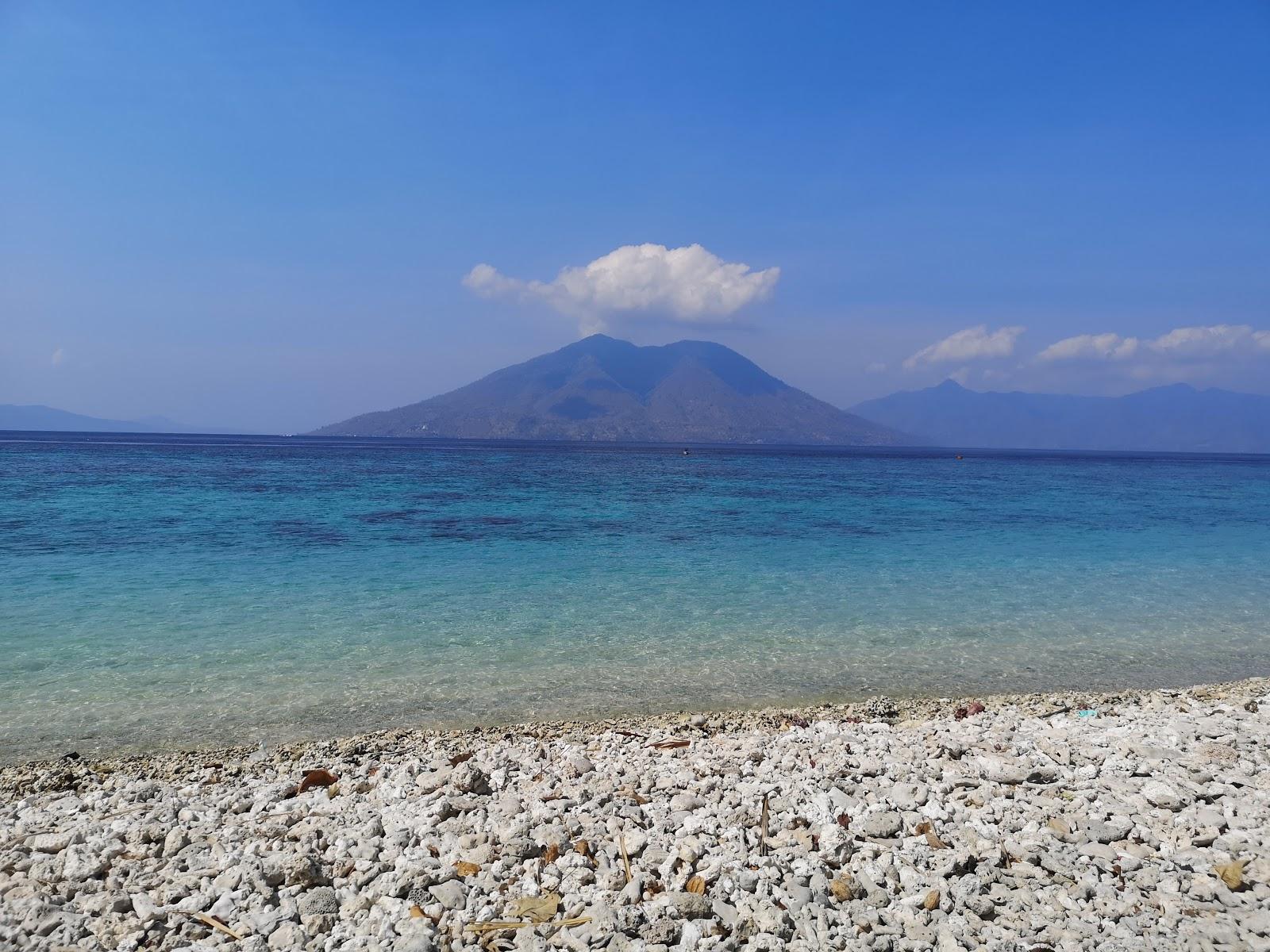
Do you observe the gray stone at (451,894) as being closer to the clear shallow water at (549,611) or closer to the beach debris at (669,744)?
the beach debris at (669,744)

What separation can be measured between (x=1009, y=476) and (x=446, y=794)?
77.8 meters

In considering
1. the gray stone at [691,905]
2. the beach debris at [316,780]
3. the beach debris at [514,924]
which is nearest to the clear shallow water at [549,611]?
the beach debris at [316,780]

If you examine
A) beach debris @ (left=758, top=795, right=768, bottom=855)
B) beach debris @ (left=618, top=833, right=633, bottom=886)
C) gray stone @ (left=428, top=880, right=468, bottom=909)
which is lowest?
gray stone @ (left=428, top=880, right=468, bottom=909)

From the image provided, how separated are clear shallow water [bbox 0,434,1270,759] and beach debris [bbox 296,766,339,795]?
2.69 metres

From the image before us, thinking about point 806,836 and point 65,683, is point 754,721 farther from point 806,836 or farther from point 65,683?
point 65,683

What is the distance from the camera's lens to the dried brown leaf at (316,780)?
6387mm

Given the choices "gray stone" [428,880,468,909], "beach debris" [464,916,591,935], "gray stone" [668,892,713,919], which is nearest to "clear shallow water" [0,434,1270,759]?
"gray stone" [428,880,468,909]

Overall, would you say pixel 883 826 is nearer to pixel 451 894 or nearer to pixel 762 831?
pixel 762 831

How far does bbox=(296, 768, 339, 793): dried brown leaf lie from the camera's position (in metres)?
6.39

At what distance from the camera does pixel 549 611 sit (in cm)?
1471

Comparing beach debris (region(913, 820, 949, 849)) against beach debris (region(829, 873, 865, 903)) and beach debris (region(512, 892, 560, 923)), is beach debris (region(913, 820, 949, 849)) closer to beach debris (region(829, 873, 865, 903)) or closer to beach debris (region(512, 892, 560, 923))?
beach debris (region(829, 873, 865, 903))

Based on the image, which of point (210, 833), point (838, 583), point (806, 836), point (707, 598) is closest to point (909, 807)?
point (806, 836)

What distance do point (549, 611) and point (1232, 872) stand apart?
11654mm

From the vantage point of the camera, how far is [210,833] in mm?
→ 5375
